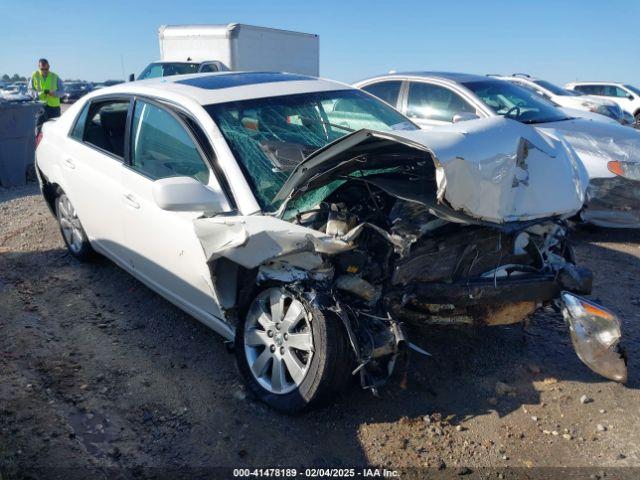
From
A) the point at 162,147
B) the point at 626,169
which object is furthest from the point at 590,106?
the point at 162,147

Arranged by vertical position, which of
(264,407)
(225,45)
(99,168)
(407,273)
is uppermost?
(225,45)

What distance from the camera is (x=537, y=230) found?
317 cm

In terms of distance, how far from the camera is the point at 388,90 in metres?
7.11

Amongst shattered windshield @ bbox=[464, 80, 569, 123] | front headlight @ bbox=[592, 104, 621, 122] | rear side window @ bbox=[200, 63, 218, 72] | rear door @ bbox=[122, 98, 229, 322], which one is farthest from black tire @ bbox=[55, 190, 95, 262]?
front headlight @ bbox=[592, 104, 621, 122]

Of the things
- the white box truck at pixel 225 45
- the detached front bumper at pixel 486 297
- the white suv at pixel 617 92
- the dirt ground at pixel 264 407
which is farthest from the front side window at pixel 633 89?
the detached front bumper at pixel 486 297

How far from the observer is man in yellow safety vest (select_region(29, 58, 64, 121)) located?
10.3 metres

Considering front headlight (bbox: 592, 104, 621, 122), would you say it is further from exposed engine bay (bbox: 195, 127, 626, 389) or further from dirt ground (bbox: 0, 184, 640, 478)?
exposed engine bay (bbox: 195, 127, 626, 389)

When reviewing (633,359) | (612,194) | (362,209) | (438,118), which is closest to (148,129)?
(362,209)

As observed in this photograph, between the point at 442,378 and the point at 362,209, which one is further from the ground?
the point at 362,209

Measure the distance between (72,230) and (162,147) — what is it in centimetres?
180

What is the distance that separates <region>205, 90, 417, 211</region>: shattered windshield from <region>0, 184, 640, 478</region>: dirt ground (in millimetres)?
1172

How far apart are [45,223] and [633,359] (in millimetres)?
5912

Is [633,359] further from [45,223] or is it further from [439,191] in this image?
[45,223]

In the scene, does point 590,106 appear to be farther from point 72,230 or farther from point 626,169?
point 72,230
